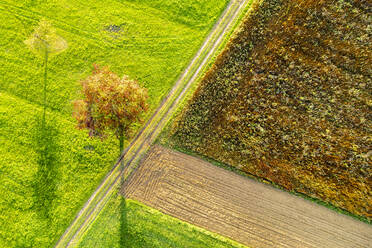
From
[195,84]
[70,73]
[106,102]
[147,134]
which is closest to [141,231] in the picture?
[147,134]

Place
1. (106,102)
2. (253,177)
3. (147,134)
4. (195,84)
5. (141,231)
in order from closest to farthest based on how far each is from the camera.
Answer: (106,102) < (253,177) < (141,231) < (195,84) < (147,134)

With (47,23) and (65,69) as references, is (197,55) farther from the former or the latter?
(47,23)

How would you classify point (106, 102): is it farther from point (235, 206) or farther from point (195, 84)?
point (235, 206)

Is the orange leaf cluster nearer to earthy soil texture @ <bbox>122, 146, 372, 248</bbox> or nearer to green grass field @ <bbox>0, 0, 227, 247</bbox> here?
green grass field @ <bbox>0, 0, 227, 247</bbox>

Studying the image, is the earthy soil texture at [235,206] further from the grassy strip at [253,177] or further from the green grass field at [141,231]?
the green grass field at [141,231]

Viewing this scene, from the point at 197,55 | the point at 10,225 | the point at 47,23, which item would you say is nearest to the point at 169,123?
the point at 197,55

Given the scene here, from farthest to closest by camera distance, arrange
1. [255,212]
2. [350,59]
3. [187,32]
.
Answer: [187,32] → [255,212] → [350,59]

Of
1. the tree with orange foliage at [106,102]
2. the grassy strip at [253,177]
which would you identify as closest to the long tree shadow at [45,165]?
the tree with orange foliage at [106,102]
